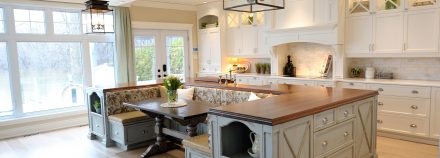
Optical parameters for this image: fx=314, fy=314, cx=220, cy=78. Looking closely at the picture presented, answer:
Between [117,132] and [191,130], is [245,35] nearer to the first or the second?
[117,132]

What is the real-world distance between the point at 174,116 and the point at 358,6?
371 cm

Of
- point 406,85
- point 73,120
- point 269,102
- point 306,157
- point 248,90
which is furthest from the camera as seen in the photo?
point 73,120

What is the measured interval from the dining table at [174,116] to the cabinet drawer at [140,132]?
0.42 metres

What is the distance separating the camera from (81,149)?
461cm

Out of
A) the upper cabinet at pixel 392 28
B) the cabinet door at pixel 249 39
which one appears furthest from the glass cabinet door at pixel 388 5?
the cabinet door at pixel 249 39

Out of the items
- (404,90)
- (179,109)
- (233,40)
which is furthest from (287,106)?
(233,40)

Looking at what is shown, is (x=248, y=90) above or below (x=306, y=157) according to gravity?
above

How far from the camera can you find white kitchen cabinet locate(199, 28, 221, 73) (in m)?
7.52

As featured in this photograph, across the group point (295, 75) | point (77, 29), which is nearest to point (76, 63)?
point (77, 29)

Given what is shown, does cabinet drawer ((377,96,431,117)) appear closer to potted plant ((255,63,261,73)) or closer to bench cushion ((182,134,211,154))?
potted plant ((255,63,261,73))

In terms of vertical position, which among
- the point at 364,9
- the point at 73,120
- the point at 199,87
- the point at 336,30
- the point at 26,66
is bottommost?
the point at 73,120

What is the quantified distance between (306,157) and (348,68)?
142 inches

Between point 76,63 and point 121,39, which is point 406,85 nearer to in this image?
point 121,39

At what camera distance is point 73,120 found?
6.13 metres
